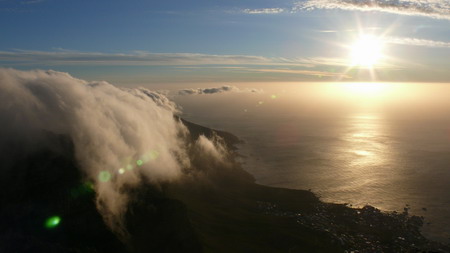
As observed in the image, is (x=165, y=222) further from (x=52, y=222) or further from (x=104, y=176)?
(x=104, y=176)

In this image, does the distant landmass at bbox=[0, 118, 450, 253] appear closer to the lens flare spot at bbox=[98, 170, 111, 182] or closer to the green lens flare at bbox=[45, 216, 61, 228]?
the green lens flare at bbox=[45, 216, 61, 228]

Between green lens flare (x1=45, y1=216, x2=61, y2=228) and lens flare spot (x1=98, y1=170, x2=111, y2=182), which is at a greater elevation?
lens flare spot (x1=98, y1=170, x2=111, y2=182)

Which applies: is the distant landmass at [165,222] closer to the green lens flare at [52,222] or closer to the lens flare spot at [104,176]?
the green lens flare at [52,222]

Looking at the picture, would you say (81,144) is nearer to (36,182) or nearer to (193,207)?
(36,182)

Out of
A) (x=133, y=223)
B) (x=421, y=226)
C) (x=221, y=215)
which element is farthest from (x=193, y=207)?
(x=421, y=226)

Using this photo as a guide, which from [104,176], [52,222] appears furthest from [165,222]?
[104,176]

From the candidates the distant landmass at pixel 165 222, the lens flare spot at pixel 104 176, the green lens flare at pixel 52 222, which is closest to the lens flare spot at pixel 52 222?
the green lens flare at pixel 52 222

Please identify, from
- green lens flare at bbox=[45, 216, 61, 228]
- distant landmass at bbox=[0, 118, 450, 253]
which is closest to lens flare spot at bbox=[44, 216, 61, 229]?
green lens flare at bbox=[45, 216, 61, 228]
